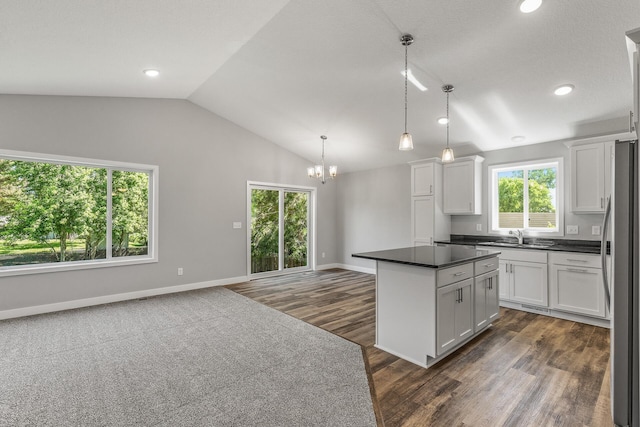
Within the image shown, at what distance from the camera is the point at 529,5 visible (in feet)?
7.88

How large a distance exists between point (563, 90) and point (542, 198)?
5.93 feet

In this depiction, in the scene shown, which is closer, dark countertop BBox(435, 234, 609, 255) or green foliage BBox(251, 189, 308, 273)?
dark countertop BBox(435, 234, 609, 255)

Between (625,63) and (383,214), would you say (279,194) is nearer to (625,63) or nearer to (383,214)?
(383,214)

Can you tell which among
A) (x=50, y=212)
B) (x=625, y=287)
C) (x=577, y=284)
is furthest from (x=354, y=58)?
(x=50, y=212)

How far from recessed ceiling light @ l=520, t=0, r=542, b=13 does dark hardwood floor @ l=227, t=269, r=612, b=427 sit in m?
2.92

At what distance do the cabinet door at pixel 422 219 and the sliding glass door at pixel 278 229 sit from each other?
8.45 ft

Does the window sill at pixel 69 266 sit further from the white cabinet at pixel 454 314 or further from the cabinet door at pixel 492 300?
the cabinet door at pixel 492 300

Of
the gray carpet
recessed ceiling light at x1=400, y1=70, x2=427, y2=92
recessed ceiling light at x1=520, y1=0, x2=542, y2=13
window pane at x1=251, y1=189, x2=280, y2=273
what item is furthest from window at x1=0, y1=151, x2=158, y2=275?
recessed ceiling light at x1=520, y1=0, x2=542, y2=13

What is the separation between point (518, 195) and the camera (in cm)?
489

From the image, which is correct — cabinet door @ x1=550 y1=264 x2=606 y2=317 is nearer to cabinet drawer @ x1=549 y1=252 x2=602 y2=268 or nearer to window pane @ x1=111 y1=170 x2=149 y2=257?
cabinet drawer @ x1=549 y1=252 x2=602 y2=268

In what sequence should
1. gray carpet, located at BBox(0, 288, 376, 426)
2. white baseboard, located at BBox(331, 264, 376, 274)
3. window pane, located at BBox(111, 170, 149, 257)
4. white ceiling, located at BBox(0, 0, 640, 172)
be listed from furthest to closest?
white baseboard, located at BBox(331, 264, 376, 274) < window pane, located at BBox(111, 170, 149, 257) < white ceiling, located at BBox(0, 0, 640, 172) < gray carpet, located at BBox(0, 288, 376, 426)

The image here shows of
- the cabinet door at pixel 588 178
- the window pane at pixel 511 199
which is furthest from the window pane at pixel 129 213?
the cabinet door at pixel 588 178

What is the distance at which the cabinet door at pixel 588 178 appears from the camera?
3820mm

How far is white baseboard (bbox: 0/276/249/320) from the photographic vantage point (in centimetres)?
395
